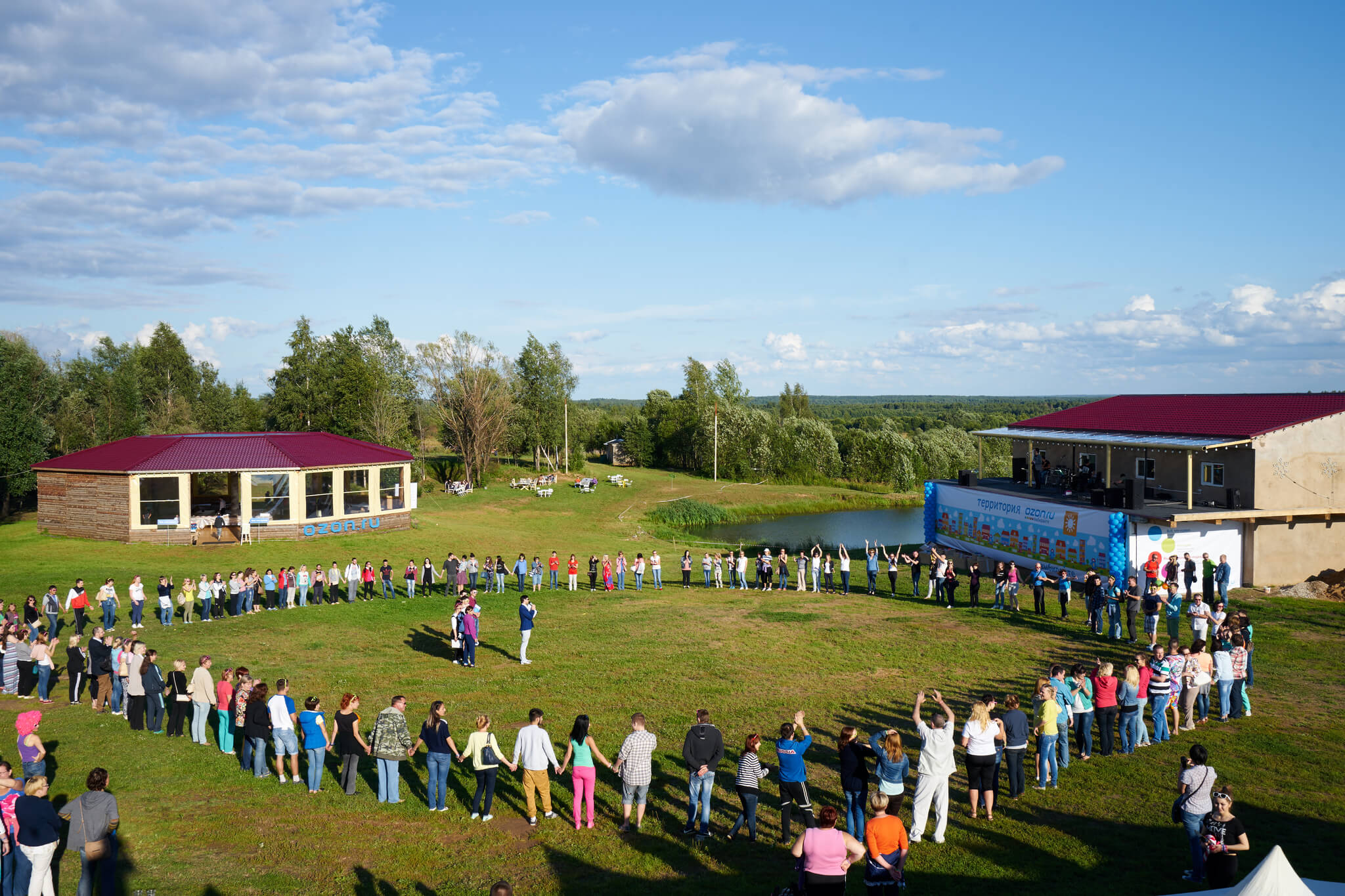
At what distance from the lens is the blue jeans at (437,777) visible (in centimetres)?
1000

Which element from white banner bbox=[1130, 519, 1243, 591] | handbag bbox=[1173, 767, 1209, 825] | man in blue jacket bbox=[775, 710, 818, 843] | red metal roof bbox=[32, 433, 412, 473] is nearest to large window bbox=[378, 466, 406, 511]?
red metal roof bbox=[32, 433, 412, 473]

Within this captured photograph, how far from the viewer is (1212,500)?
26.6 m

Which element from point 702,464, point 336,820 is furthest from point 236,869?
point 702,464

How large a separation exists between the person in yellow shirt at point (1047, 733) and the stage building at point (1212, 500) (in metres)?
16.2

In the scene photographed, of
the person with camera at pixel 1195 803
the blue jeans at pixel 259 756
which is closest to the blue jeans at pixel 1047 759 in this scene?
the person with camera at pixel 1195 803

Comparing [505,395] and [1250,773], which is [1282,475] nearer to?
[1250,773]

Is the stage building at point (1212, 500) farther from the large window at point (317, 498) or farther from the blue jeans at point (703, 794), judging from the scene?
the large window at point (317, 498)

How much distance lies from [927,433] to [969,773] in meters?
72.5

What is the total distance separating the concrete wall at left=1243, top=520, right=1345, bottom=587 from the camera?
81.9 ft

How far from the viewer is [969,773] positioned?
967 centimetres

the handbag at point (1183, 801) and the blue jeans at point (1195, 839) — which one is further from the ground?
the handbag at point (1183, 801)

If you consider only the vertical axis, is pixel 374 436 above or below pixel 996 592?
above

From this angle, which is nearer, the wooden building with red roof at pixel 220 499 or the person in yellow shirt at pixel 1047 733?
the person in yellow shirt at pixel 1047 733

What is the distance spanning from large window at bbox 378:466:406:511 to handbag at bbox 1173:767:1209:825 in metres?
34.5
